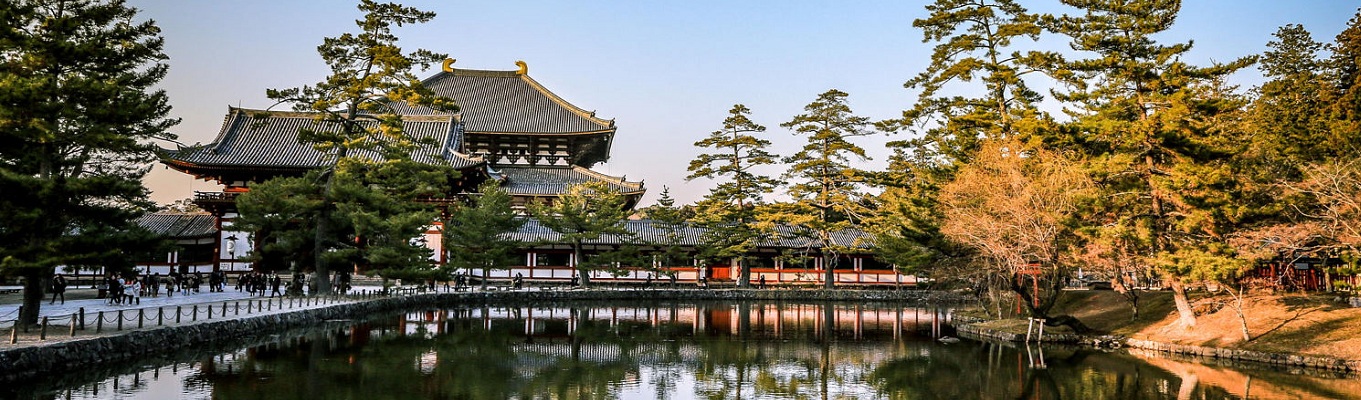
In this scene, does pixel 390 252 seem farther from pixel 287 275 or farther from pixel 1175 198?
pixel 1175 198

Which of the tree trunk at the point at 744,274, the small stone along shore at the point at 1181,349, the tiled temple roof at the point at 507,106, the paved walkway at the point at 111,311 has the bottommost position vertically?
the small stone along shore at the point at 1181,349

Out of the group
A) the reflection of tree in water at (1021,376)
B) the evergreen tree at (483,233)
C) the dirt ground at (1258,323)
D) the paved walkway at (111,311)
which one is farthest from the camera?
the evergreen tree at (483,233)

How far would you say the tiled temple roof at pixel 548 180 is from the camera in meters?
48.8

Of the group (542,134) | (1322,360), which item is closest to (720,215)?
(542,134)

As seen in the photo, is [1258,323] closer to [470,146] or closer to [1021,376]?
[1021,376]

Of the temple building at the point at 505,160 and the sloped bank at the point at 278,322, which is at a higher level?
the temple building at the point at 505,160

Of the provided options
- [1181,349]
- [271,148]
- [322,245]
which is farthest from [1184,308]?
[271,148]

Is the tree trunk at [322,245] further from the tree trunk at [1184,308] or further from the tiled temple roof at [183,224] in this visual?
the tree trunk at [1184,308]

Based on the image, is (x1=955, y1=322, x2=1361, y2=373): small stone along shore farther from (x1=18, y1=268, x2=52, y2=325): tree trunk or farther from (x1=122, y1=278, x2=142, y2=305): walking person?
(x1=122, y1=278, x2=142, y2=305): walking person

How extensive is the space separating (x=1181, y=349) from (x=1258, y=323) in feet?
6.20

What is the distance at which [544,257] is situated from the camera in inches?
1806

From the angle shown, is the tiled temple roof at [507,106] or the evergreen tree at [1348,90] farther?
the tiled temple roof at [507,106]

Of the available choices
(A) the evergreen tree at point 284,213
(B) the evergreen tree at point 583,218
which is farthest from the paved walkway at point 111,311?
(B) the evergreen tree at point 583,218

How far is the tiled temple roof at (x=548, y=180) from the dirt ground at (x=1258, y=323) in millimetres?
30045
